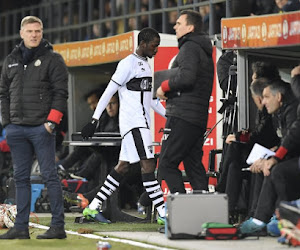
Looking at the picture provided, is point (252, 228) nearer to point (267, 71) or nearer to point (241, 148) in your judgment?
point (241, 148)

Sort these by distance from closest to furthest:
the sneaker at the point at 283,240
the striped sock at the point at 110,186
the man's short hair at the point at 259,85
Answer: the sneaker at the point at 283,240 → the man's short hair at the point at 259,85 → the striped sock at the point at 110,186

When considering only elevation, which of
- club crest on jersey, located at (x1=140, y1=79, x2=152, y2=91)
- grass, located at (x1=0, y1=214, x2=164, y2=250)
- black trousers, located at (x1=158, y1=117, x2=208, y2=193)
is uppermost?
club crest on jersey, located at (x1=140, y1=79, x2=152, y2=91)

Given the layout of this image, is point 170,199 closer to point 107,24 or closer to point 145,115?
point 145,115

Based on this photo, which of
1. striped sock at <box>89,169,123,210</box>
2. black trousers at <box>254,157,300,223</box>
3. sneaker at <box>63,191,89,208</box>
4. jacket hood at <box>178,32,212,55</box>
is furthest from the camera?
sneaker at <box>63,191,89,208</box>

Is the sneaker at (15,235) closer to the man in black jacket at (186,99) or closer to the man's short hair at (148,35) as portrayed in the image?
the man in black jacket at (186,99)

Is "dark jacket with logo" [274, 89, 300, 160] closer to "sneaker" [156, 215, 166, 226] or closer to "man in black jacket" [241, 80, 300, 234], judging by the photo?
"man in black jacket" [241, 80, 300, 234]

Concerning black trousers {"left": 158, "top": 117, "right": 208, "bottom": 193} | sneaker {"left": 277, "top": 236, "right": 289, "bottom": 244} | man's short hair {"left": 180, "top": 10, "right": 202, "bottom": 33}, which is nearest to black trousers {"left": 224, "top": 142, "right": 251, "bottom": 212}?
black trousers {"left": 158, "top": 117, "right": 208, "bottom": 193}

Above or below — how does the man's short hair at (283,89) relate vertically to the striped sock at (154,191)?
above

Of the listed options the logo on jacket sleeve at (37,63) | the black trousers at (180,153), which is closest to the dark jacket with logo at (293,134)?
the black trousers at (180,153)

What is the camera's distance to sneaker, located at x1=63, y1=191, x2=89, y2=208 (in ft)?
47.4

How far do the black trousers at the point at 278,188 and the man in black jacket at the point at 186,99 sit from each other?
894 millimetres

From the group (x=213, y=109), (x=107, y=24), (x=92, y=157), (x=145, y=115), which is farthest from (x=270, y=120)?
(x=107, y=24)

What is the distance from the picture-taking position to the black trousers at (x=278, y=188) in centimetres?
1046

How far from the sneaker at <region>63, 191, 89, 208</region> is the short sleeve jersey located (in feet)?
7.29
